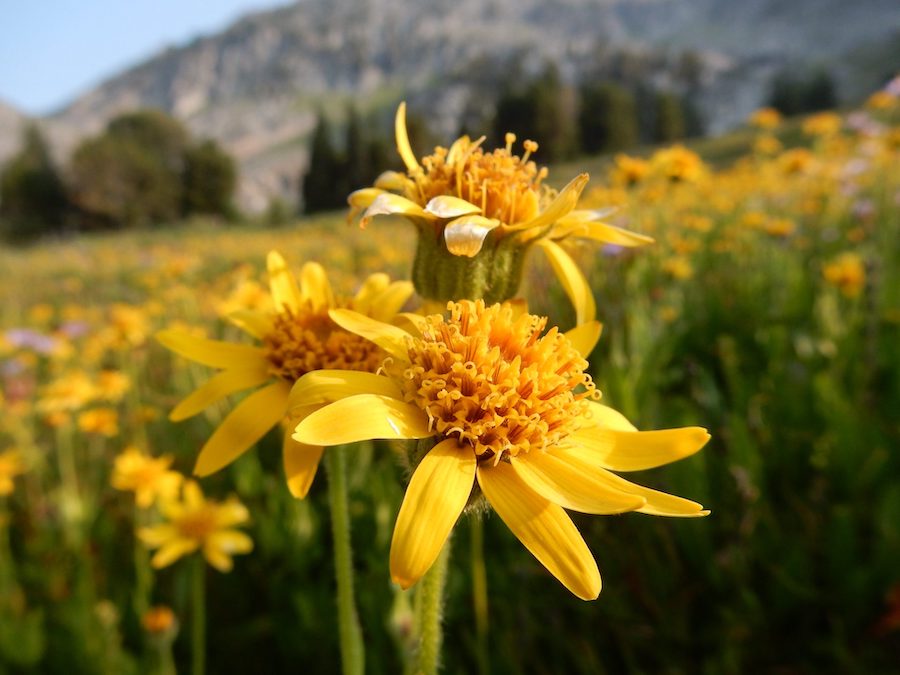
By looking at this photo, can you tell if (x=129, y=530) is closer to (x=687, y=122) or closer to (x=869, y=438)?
(x=869, y=438)

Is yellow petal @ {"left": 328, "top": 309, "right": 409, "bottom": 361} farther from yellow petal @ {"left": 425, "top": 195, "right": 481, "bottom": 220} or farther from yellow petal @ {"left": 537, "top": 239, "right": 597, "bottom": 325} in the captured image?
yellow petal @ {"left": 537, "top": 239, "right": 597, "bottom": 325}

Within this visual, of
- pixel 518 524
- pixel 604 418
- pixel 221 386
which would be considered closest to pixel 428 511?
pixel 518 524

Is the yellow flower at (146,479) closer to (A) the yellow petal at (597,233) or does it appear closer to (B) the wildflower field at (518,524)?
(B) the wildflower field at (518,524)

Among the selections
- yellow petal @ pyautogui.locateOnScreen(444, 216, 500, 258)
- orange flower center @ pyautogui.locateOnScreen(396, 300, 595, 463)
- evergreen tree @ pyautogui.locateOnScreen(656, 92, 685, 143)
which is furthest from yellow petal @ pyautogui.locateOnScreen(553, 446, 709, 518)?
evergreen tree @ pyautogui.locateOnScreen(656, 92, 685, 143)

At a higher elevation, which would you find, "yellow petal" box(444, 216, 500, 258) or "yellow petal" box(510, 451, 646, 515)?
"yellow petal" box(444, 216, 500, 258)

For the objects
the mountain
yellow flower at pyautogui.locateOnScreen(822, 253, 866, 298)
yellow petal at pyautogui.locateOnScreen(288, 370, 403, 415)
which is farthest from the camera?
the mountain

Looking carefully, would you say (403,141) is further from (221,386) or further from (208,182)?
(208,182)
